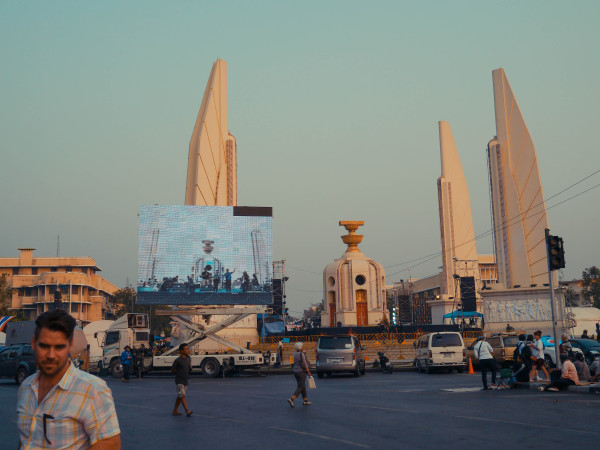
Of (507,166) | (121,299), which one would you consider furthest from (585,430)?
(121,299)

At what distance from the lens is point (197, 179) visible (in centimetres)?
5950

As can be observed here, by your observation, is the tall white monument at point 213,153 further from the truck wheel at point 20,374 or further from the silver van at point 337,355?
the silver van at point 337,355

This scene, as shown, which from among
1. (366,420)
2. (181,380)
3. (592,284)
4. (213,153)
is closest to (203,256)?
(181,380)

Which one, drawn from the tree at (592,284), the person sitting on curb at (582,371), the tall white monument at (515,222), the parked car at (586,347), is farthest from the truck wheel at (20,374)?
the tree at (592,284)

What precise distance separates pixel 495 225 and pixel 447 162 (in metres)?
26.5

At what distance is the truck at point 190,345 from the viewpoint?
94.8ft

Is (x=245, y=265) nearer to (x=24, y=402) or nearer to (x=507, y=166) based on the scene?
(x=507, y=166)

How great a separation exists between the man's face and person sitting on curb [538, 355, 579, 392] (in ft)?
54.1

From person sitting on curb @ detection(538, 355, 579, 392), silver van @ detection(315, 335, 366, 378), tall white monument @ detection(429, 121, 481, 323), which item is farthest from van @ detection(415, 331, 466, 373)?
tall white monument @ detection(429, 121, 481, 323)

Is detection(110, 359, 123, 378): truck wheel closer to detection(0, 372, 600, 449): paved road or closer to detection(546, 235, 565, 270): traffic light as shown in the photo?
detection(0, 372, 600, 449): paved road

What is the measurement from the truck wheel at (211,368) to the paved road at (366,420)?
30.7 ft

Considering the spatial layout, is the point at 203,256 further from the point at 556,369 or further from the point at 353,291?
the point at 556,369

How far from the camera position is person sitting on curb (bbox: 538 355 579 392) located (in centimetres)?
1725

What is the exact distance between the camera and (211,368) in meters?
29.0
